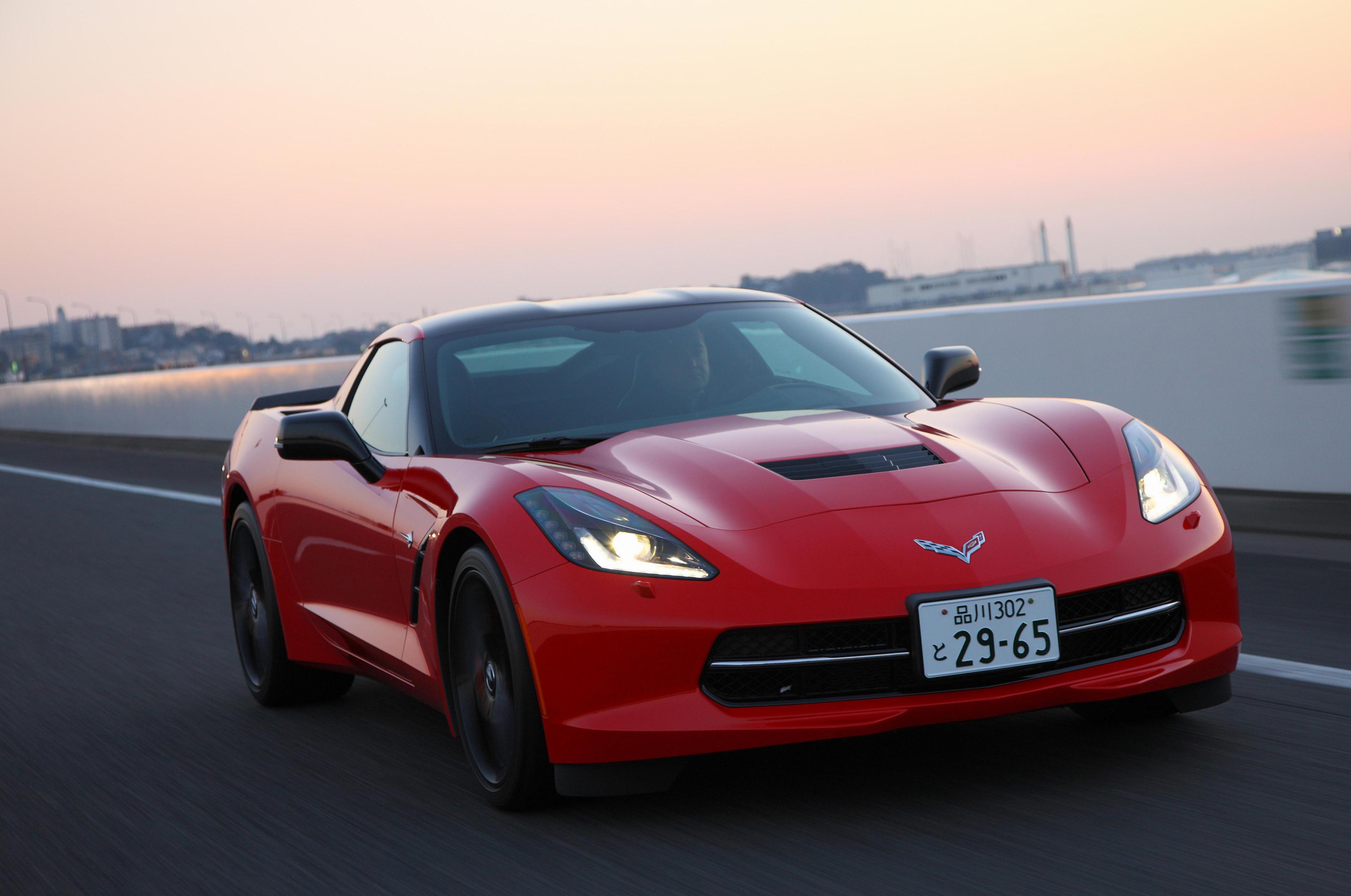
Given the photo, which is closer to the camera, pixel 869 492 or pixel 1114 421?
pixel 869 492

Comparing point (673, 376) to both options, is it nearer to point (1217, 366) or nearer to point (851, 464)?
point (851, 464)

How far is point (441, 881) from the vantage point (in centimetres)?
370

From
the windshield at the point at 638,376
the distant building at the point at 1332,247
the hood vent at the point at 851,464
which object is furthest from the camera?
the distant building at the point at 1332,247

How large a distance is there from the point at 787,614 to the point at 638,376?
5.22 ft

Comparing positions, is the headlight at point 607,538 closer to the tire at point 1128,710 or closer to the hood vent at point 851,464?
the hood vent at point 851,464

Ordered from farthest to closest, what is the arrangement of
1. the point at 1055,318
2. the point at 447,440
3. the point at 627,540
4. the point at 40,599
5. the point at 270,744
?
the point at 1055,318
the point at 40,599
the point at 270,744
the point at 447,440
the point at 627,540

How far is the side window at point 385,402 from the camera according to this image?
526 centimetres

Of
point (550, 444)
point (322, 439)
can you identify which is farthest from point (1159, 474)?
point (322, 439)

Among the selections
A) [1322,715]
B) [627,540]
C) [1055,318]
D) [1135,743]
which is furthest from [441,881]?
[1055,318]

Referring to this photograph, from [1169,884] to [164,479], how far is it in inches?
617

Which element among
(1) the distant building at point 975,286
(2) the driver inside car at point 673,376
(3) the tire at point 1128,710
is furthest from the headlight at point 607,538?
(1) the distant building at point 975,286

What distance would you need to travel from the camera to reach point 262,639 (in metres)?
6.14

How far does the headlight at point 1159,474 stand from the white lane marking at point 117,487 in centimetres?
1062

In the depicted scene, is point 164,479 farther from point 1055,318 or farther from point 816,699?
point 816,699
